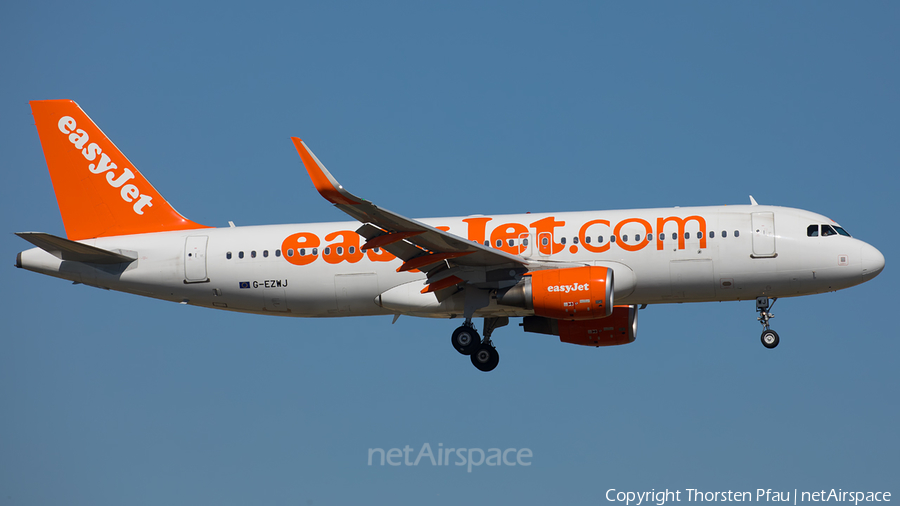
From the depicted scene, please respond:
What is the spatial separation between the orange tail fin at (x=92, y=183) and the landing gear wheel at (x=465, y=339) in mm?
9881

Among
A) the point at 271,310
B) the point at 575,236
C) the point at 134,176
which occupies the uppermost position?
the point at 134,176

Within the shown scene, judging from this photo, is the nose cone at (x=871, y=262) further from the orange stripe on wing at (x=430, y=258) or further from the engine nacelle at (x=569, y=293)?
the orange stripe on wing at (x=430, y=258)

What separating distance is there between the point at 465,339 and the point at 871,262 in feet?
41.1

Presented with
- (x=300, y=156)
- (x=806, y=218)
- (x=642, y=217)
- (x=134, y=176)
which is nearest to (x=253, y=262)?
(x=134, y=176)

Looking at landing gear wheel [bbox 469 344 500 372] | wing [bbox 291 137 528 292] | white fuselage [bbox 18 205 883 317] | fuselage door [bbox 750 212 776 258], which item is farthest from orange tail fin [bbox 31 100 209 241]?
fuselage door [bbox 750 212 776 258]

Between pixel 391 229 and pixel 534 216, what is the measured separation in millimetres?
5914

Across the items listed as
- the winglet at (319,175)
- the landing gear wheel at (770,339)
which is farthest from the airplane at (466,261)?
the winglet at (319,175)

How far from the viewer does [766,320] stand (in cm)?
3114

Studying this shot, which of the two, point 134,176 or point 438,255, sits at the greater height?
point 134,176

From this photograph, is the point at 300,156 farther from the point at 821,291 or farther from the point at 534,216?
the point at 821,291

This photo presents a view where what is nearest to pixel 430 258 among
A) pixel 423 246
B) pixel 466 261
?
pixel 423 246

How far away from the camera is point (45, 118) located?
35.7 metres

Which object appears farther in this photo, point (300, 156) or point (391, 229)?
point (391, 229)

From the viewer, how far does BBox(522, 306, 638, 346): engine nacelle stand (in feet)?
110
